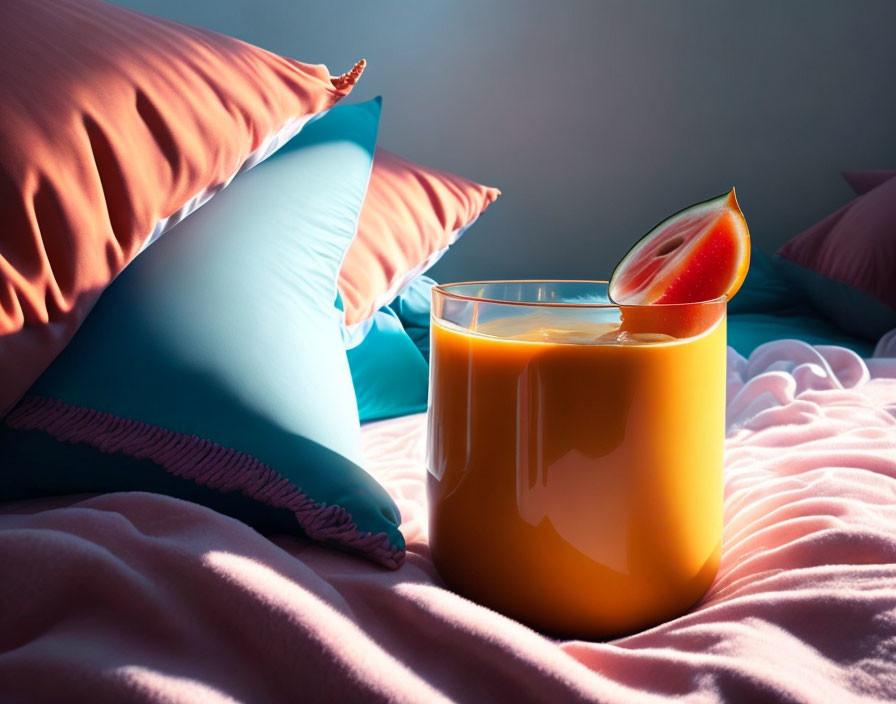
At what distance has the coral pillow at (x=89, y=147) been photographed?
1.42ft

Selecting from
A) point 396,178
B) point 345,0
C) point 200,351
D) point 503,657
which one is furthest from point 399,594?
point 345,0

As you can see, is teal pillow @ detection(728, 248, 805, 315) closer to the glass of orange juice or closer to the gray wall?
the gray wall

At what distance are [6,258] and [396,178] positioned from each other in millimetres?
670

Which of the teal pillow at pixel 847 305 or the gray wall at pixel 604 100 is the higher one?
the gray wall at pixel 604 100

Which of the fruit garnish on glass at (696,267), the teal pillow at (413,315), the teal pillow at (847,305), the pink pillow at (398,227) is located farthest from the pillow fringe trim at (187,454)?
the teal pillow at (847,305)

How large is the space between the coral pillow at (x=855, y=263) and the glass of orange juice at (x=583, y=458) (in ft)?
3.24

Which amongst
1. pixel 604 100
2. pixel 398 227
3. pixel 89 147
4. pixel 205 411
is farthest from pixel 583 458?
pixel 604 100

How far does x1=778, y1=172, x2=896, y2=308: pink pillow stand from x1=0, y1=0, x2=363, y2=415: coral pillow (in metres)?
1.06

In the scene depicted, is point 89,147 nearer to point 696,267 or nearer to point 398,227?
point 696,267

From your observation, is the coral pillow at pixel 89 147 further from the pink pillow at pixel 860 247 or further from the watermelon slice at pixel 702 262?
the pink pillow at pixel 860 247

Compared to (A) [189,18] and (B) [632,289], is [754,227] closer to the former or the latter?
(A) [189,18]

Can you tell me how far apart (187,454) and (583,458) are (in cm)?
24

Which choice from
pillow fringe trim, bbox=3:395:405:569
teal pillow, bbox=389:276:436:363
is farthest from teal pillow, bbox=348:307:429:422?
pillow fringe trim, bbox=3:395:405:569

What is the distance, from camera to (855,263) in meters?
1.24
